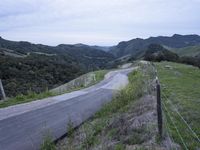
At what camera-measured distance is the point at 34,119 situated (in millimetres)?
14172

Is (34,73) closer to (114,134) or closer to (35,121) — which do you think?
(35,121)

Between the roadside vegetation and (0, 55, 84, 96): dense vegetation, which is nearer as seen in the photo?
the roadside vegetation

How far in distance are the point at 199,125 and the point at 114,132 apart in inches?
96.2

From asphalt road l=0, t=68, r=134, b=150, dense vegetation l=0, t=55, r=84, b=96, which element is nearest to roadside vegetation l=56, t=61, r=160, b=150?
asphalt road l=0, t=68, r=134, b=150

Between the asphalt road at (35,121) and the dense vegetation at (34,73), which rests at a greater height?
the asphalt road at (35,121)

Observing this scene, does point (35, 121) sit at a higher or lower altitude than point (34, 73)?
higher

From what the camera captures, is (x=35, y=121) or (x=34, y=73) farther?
(x=34, y=73)

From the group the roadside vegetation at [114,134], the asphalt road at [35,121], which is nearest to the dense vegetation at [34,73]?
the asphalt road at [35,121]

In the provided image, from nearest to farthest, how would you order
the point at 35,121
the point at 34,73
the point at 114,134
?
the point at 114,134, the point at 35,121, the point at 34,73

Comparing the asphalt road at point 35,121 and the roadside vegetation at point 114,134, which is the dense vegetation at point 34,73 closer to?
the asphalt road at point 35,121

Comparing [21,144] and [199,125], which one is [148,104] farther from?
[21,144]

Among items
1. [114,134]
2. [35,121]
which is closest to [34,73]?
[35,121]

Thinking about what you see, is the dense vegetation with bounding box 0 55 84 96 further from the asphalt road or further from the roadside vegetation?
the roadside vegetation

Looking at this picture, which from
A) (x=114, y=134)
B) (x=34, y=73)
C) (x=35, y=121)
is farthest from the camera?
(x=34, y=73)
